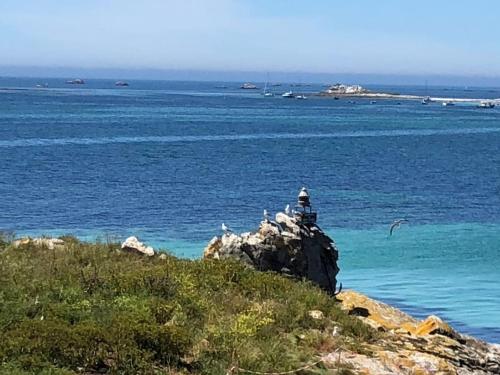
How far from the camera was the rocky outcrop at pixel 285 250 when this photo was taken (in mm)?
16234

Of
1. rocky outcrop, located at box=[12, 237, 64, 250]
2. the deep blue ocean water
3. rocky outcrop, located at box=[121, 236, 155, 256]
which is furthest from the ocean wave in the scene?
rocky outcrop, located at box=[121, 236, 155, 256]

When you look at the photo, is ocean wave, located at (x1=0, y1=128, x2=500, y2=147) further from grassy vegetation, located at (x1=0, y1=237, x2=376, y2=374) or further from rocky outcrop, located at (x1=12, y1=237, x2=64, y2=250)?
grassy vegetation, located at (x1=0, y1=237, x2=376, y2=374)

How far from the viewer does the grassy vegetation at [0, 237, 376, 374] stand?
31.1 feet

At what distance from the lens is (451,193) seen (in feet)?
163

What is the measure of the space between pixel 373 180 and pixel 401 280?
91.1 feet

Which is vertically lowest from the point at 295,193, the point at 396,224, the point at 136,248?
the point at 295,193

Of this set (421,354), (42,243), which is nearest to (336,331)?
(421,354)

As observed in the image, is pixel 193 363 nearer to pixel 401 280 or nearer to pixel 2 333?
pixel 2 333

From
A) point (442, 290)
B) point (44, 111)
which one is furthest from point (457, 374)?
point (44, 111)

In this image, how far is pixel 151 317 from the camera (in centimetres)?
1084

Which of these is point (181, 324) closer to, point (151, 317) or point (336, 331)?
point (151, 317)

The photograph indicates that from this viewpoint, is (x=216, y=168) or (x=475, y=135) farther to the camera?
(x=475, y=135)

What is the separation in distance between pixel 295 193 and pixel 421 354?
35.6 m

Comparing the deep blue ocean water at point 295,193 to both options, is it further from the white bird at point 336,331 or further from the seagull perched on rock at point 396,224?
the white bird at point 336,331
